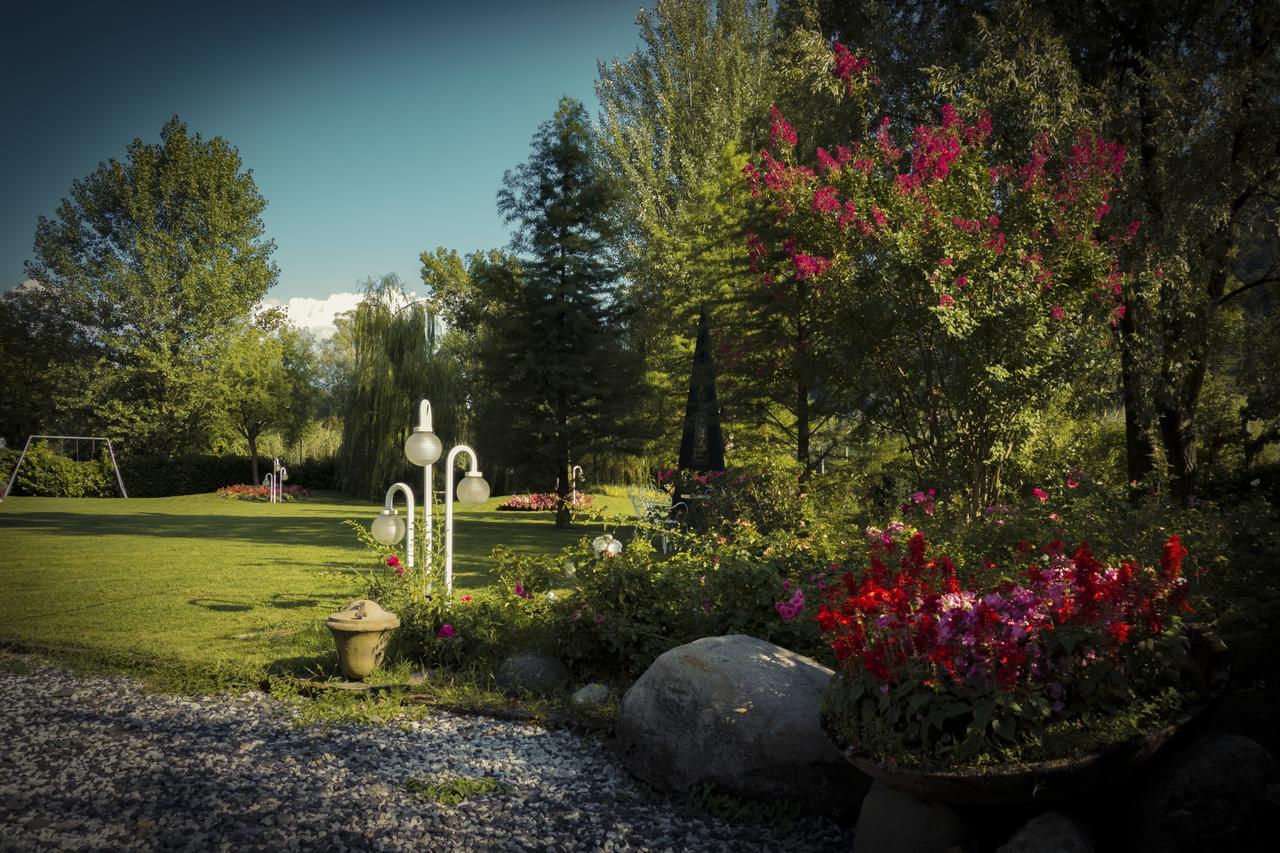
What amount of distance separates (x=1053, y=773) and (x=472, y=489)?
401 cm

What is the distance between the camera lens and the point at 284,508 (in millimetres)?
21266

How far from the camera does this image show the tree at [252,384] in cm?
2877

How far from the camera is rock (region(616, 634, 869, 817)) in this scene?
3.27 m

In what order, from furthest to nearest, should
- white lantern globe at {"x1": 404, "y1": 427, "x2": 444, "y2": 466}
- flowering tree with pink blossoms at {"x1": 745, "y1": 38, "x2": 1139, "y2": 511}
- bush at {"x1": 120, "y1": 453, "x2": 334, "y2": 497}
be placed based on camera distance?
1. bush at {"x1": 120, "y1": 453, "x2": 334, "y2": 497}
2. flowering tree with pink blossoms at {"x1": 745, "y1": 38, "x2": 1139, "y2": 511}
3. white lantern globe at {"x1": 404, "y1": 427, "x2": 444, "y2": 466}

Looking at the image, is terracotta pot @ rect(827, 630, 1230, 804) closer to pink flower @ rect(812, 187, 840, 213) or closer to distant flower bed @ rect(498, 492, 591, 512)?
pink flower @ rect(812, 187, 840, 213)

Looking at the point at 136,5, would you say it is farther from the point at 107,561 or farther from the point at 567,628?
the point at 567,628

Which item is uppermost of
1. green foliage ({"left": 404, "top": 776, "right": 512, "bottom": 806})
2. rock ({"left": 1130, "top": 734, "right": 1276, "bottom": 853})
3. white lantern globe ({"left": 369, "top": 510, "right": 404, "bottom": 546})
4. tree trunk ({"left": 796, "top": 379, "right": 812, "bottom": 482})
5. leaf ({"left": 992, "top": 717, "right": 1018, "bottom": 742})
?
tree trunk ({"left": 796, "top": 379, "right": 812, "bottom": 482})

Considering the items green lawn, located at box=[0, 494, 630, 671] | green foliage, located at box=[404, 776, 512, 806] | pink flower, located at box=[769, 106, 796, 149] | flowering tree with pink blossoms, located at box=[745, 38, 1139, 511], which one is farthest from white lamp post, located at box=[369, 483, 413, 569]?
pink flower, located at box=[769, 106, 796, 149]

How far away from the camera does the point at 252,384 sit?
1179 inches

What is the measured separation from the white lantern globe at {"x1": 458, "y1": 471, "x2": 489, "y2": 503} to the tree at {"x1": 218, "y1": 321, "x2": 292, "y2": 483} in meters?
26.5

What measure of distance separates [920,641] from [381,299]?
2358 cm

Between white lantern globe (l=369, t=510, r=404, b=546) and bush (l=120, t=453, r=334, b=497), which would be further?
bush (l=120, t=453, r=334, b=497)

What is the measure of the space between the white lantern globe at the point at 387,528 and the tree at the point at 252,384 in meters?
25.9

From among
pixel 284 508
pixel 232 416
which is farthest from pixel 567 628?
pixel 232 416
